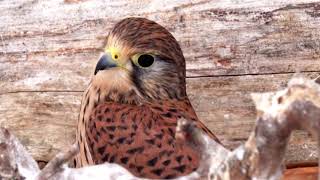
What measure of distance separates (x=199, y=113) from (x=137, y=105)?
788mm

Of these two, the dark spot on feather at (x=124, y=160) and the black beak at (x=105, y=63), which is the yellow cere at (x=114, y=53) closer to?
the black beak at (x=105, y=63)

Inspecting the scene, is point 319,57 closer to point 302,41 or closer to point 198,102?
point 302,41

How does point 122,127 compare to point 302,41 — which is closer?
point 122,127

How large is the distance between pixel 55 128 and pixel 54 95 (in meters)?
0.17

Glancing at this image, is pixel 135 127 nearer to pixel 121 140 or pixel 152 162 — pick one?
pixel 121 140

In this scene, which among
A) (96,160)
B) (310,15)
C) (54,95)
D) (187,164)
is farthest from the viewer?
(54,95)

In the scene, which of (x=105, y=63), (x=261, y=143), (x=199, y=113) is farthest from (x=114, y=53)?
(x=261, y=143)

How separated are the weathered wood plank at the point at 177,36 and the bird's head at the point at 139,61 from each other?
528 millimetres

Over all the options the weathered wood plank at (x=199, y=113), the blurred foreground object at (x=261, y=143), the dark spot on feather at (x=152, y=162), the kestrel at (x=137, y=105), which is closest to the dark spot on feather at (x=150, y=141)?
the kestrel at (x=137, y=105)

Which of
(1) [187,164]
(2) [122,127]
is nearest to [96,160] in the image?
(2) [122,127]

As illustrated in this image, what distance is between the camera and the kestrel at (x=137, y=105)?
3430 millimetres

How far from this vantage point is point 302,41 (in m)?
4.39

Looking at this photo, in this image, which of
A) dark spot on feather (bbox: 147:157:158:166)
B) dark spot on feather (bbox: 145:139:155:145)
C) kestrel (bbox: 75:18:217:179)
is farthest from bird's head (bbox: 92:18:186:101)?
dark spot on feather (bbox: 147:157:158:166)

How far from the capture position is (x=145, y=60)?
383cm
